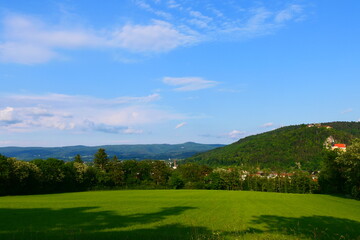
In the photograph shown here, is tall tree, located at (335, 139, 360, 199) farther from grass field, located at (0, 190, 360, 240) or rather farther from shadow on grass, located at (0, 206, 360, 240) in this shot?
shadow on grass, located at (0, 206, 360, 240)

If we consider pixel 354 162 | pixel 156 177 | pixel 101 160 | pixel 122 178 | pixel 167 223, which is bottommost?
pixel 156 177

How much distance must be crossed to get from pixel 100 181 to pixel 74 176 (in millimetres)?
11354

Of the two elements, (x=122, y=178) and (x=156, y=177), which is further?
(x=156, y=177)

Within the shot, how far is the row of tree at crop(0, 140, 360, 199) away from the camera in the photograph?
70188 millimetres

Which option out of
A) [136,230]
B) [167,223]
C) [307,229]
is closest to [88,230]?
[136,230]

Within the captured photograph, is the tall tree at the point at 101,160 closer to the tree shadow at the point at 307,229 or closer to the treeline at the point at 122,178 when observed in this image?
the treeline at the point at 122,178

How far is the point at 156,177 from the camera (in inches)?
4621

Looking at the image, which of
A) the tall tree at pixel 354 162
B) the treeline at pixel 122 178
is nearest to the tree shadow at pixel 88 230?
the tall tree at pixel 354 162

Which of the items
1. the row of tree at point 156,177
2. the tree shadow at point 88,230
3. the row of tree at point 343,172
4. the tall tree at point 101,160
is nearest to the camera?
the tree shadow at point 88,230

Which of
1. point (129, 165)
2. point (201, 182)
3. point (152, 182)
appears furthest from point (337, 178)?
point (129, 165)

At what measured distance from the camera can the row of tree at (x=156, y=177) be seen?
70.2 metres

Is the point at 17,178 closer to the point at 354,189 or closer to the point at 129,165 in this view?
the point at 129,165

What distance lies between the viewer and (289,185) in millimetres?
105750

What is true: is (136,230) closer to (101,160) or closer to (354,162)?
(354,162)
